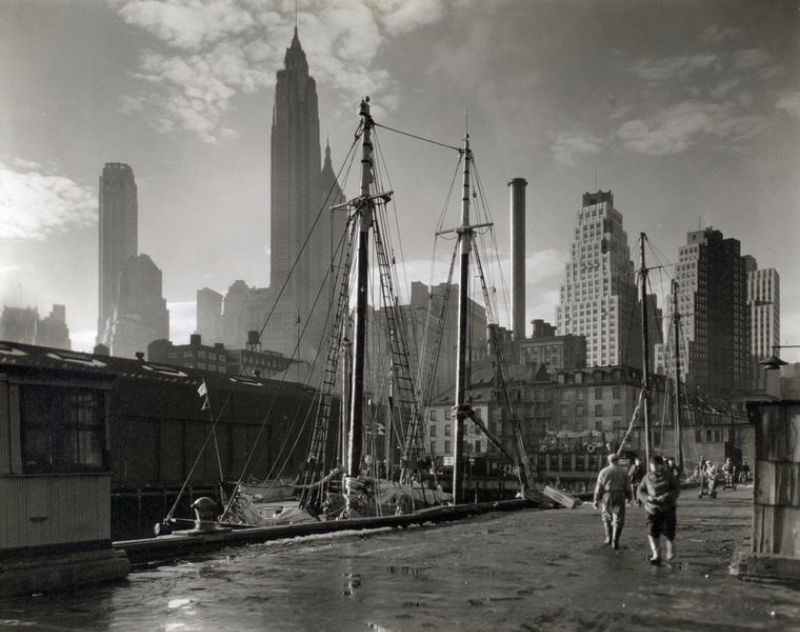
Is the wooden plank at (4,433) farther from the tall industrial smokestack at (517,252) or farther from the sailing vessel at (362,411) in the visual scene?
the tall industrial smokestack at (517,252)

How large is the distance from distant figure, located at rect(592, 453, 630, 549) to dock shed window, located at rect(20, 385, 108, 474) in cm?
886

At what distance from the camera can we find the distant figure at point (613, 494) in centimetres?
1572

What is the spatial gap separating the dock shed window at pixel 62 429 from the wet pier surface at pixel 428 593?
71.0 inches

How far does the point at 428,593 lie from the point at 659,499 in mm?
4593

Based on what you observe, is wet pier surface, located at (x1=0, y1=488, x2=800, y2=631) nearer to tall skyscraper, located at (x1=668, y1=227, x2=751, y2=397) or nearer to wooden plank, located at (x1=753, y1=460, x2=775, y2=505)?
wooden plank, located at (x1=753, y1=460, x2=775, y2=505)

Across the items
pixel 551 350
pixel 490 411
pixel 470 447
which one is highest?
pixel 551 350

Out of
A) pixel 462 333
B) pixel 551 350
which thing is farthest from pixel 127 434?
pixel 551 350

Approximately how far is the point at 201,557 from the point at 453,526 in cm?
931

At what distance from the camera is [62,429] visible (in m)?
11.7

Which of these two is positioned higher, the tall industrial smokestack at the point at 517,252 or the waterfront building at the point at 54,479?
the tall industrial smokestack at the point at 517,252

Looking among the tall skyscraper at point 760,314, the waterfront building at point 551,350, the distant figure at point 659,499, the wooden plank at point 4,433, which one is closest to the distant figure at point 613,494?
the distant figure at point 659,499

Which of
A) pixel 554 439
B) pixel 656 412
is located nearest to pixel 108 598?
pixel 554 439

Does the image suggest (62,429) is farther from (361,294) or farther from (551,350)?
(551,350)

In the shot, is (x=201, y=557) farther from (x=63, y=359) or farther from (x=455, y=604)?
(x=63, y=359)
